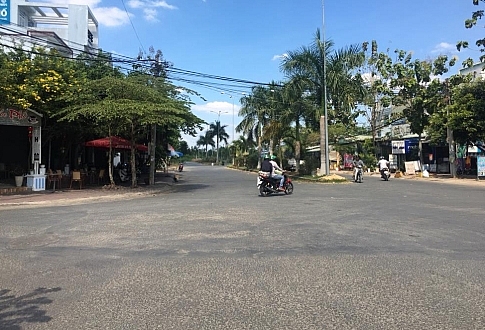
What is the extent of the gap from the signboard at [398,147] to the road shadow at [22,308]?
41.4 meters

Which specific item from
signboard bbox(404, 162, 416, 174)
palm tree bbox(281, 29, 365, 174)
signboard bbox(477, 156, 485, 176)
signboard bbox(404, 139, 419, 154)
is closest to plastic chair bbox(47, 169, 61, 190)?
palm tree bbox(281, 29, 365, 174)

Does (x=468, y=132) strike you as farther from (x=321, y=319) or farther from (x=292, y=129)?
(x=321, y=319)

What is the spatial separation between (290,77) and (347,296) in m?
26.0

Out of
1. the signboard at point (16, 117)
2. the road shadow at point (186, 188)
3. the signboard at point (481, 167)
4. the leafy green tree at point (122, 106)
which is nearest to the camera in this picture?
the leafy green tree at point (122, 106)

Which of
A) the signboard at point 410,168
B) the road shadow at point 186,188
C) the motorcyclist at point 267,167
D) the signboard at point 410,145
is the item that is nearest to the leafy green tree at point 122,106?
the road shadow at point 186,188

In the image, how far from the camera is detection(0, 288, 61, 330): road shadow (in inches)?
175

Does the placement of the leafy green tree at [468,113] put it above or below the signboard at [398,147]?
above

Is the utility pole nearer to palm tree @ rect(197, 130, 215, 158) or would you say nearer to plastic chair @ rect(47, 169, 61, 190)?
plastic chair @ rect(47, 169, 61, 190)

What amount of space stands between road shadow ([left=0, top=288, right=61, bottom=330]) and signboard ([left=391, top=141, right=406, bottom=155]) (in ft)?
136

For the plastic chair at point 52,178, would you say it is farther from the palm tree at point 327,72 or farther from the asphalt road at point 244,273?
the palm tree at point 327,72

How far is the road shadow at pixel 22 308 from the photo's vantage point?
4.45m

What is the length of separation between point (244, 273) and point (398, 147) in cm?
3996

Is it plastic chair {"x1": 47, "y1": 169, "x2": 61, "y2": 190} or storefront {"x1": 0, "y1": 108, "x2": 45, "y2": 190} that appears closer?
storefront {"x1": 0, "y1": 108, "x2": 45, "y2": 190}

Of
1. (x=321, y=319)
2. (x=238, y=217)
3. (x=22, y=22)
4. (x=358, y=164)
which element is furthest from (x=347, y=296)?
(x=22, y=22)
